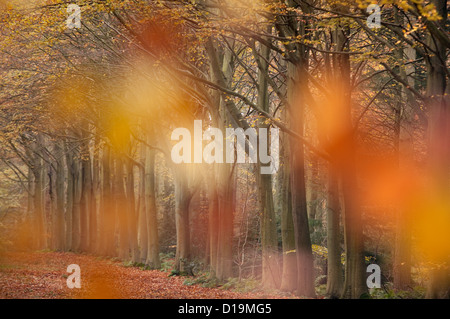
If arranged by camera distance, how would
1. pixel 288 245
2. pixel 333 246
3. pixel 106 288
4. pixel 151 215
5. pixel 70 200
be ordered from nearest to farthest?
pixel 333 246
pixel 288 245
pixel 106 288
pixel 151 215
pixel 70 200

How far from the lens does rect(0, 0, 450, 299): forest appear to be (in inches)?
441

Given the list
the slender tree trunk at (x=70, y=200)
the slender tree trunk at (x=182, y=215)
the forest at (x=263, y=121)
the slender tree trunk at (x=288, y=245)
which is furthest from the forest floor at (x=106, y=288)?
the slender tree trunk at (x=70, y=200)

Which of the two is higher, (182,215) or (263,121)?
(263,121)

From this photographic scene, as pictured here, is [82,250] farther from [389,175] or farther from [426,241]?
[426,241]

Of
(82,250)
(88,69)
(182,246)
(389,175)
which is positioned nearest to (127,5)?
(88,69)

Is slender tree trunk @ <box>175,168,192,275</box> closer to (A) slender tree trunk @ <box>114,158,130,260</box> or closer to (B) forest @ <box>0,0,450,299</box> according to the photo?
(B) forest @ <box>0,0,450,299</box>

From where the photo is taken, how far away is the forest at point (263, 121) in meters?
11.2

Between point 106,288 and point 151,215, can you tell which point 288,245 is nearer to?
point 106,288

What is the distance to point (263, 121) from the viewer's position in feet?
49.4

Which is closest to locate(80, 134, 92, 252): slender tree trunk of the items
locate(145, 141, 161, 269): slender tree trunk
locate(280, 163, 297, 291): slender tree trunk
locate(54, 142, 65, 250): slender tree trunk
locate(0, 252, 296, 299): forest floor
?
locate(54, 142, 65, 250): slender tree trunk

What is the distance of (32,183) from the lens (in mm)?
37281

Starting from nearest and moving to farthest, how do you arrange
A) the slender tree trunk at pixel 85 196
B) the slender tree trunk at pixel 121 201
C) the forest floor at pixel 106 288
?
the forest floor at pixel 106 288
the slender tree trunk at pixel 121 201
the slender tree trunk at pixel 85 196

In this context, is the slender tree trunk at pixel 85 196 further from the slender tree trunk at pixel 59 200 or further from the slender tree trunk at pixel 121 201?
the slender tree trunk at pixel 121 201

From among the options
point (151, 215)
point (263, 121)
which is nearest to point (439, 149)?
point (263, 121)
